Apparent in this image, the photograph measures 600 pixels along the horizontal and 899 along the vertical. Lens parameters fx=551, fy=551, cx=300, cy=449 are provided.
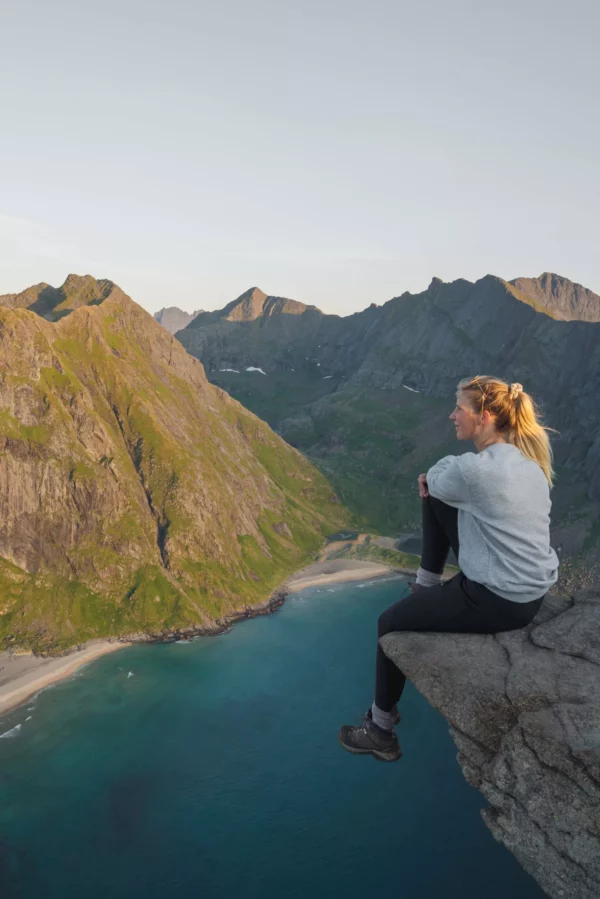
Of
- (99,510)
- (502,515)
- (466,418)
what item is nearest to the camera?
(502,515)

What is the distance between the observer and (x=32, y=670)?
385ft

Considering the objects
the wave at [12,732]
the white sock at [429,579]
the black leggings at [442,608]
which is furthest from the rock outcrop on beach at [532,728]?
the wave at [12,732]

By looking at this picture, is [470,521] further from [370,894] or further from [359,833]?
[359,833]

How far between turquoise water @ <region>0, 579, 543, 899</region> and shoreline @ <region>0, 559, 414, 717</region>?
3323 mm

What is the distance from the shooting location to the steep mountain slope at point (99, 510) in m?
140

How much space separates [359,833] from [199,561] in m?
94.6

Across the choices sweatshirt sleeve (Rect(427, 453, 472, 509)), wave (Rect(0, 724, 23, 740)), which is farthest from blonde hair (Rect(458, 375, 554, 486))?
wave (Rect(0, 724, 23, 740))

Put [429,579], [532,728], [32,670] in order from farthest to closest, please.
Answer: [32,670] → [429,579] → [532,728]

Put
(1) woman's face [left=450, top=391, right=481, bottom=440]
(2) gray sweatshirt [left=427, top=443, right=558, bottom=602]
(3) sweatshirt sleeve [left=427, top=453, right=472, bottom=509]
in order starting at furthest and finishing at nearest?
(1) woman's face [left=450, top=391, right=481, bottom=440]
(3) sweatshirt sleeve [left=427, top=453, right=472, bottom=509]
(2) gray sweatshirt [left=427, top=443, right=558, bottom=602]

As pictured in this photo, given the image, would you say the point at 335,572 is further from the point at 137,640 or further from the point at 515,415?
the point at 515,415

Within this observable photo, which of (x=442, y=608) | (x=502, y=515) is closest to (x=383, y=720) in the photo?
(x=442, y=608)

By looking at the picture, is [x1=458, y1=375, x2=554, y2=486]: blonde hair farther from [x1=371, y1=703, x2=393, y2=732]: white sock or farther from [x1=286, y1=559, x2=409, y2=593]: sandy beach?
[x1=286, y1=559, x2=409, y2=593]: sandy beach

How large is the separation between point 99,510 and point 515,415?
15970 centimetres

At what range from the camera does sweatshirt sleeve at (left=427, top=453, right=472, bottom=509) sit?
7254 millimetres
